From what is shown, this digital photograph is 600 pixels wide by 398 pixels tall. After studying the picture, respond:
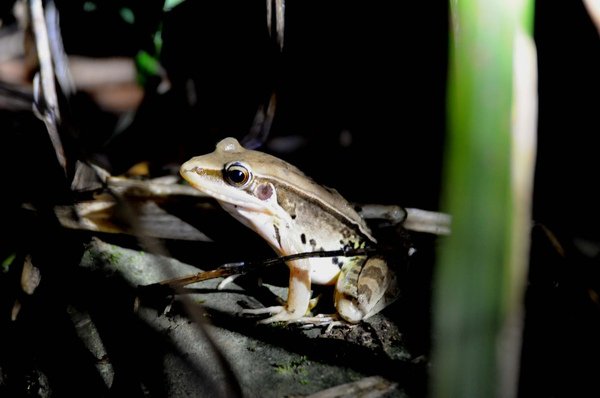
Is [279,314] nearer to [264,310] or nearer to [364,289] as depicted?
[264,310]

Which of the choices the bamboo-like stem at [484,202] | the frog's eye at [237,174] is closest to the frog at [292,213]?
the frog's eye at [237,174]

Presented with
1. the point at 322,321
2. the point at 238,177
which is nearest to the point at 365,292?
the point at 322,321

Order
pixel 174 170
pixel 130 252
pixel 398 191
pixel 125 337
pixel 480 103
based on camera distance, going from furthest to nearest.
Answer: pixel 174 170 → pixel 398 191 → pixel 130 252 → pixel 125 337 → pixel 480 103

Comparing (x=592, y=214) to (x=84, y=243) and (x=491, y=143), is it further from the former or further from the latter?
A: (x=84, y=243)

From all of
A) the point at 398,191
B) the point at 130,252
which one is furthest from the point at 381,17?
the point at 130,252

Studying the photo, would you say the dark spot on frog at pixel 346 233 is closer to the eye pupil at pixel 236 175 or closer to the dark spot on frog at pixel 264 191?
the dark spot on frog at pixel 264 191

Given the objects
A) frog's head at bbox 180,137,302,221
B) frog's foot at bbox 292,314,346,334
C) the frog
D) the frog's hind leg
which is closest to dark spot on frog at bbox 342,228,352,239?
the frog

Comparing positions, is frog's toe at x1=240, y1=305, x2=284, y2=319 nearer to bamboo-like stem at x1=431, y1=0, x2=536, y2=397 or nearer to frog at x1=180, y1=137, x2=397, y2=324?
frog at x1=180, y1=137, x2=397, y2=324
